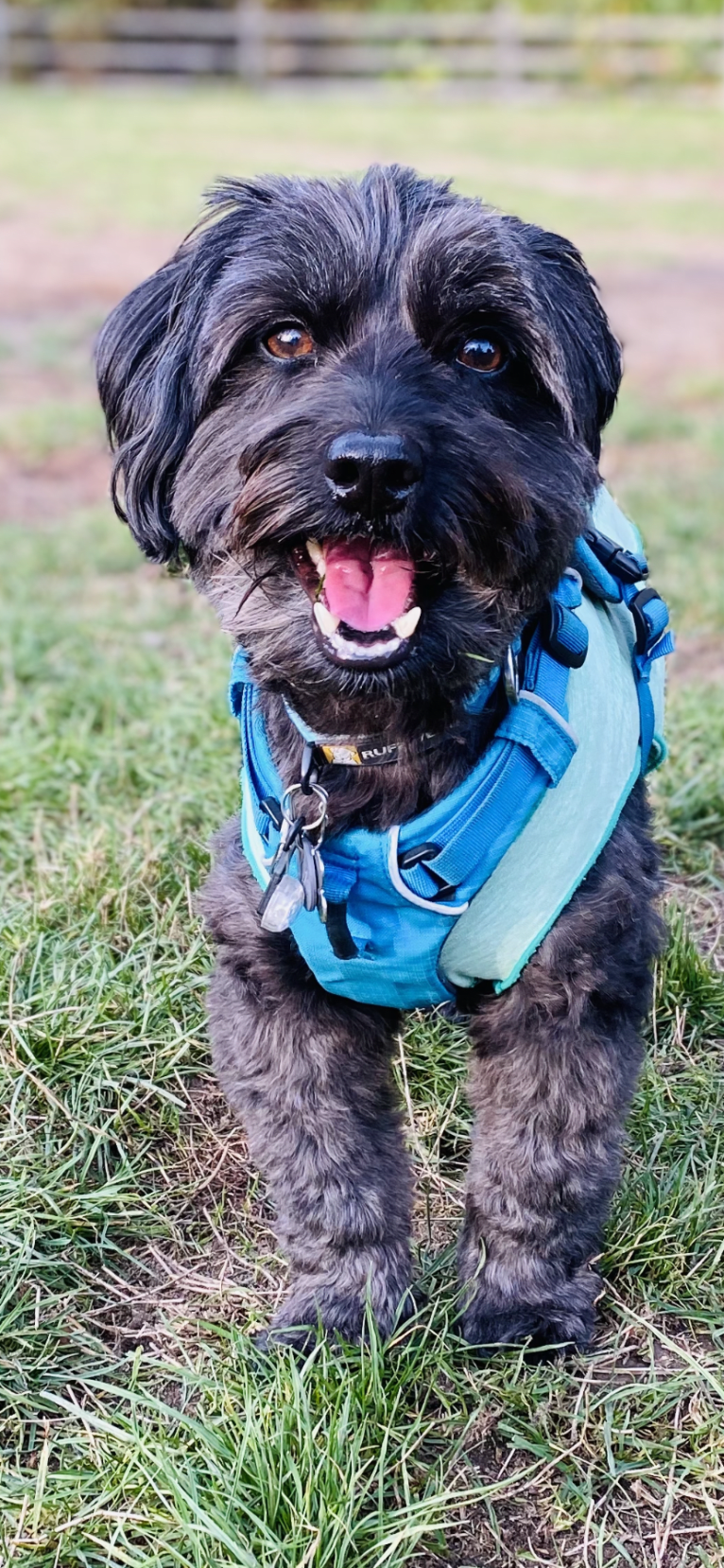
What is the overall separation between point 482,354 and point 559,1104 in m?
1.25

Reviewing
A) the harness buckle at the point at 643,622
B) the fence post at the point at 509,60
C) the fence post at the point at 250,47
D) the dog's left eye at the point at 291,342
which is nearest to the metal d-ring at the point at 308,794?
the dog's left eye at the point at 291,342

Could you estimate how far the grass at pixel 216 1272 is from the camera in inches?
97.2

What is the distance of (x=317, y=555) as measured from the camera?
2500 millimetres

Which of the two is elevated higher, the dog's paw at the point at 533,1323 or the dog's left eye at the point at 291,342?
the dog's left eye at the point at 291,342

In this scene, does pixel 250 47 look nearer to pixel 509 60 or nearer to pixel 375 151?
pixel 509 60

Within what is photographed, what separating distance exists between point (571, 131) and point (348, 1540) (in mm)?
27122

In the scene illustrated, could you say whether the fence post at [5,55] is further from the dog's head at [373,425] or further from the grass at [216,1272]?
the dog's head at [373,425]

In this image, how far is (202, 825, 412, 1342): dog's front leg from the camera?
2.78m

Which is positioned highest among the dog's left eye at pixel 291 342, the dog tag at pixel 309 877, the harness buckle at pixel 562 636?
the dog's left eye at pixel 291 342

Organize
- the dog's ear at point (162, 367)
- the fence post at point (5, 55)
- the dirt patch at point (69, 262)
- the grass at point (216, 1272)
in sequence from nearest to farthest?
the grass at point (216, 1272) < the dog's ear at point (162, 367) < the dirt patch at point (69, 262) < the fence post at point (5, 55)

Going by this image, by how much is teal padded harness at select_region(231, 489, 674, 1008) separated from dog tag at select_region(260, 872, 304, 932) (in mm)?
49

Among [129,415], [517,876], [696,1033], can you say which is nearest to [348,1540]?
[517,876]

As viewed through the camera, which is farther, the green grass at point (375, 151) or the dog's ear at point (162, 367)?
the green grass at point (375, 151)

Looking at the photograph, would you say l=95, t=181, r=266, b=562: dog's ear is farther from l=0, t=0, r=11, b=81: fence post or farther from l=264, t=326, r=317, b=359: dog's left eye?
l=0, t=0, r=11, b=81: fence post
